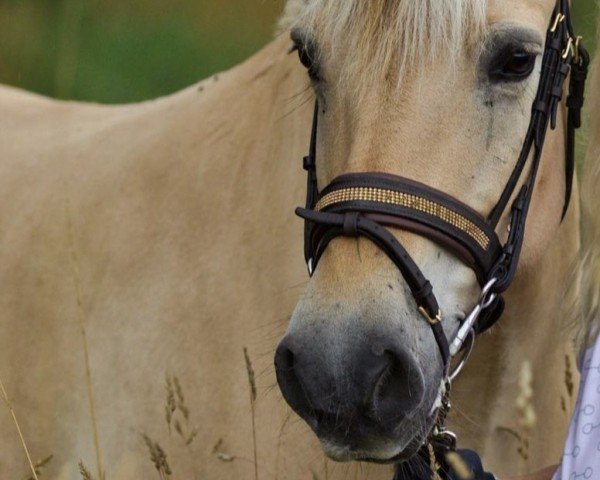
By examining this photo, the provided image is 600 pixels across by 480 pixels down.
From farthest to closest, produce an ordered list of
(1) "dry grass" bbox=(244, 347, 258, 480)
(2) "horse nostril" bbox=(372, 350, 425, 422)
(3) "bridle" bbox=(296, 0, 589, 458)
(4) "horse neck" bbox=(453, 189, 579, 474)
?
1. (4) "horse neck" bbox=(453, 189, 579, 474)
2. (1) "dry grass" bbox=(244, 347, 258, 480)
3. (3) "bridle" bbox=(296, 0, 589, 458)
4. (2) "horse nostril" bbox=(372, 350, 425, 422)

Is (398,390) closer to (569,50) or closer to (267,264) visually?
(267,264)

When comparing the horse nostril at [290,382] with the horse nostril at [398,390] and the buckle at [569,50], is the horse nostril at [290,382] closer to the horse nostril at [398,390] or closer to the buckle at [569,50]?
the horse nostril at [398,390]

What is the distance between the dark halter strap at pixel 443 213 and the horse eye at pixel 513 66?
3.5 inches

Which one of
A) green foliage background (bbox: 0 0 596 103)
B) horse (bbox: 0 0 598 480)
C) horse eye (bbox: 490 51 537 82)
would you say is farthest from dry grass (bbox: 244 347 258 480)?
green foliage background (bbox: 0 0 596 103)

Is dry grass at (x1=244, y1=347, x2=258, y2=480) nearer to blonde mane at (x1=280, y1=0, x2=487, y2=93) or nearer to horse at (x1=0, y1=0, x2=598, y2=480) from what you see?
horse at (x1=0, y1=0, x2=598, y2=480)

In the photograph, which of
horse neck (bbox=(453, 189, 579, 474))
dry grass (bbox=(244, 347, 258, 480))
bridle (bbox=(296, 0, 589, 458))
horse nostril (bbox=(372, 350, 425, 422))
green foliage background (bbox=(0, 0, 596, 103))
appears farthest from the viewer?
green foliage background (bbox=(0, 0, 596, 103))

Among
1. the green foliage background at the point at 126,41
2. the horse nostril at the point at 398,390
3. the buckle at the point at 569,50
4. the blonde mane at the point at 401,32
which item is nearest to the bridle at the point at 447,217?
the buckle at the point at 569,50

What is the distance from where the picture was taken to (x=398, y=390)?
2.49m

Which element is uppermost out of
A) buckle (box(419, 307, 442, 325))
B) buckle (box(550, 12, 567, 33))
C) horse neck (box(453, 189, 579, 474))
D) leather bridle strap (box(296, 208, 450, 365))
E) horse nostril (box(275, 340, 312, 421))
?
buckle (box(550, 12, 567, 33))

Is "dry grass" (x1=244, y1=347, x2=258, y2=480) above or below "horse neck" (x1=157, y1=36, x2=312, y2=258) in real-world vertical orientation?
below

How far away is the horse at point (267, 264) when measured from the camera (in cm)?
263

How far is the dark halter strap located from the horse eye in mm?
89

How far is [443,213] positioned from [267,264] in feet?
2.55

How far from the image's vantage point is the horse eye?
106 inches
